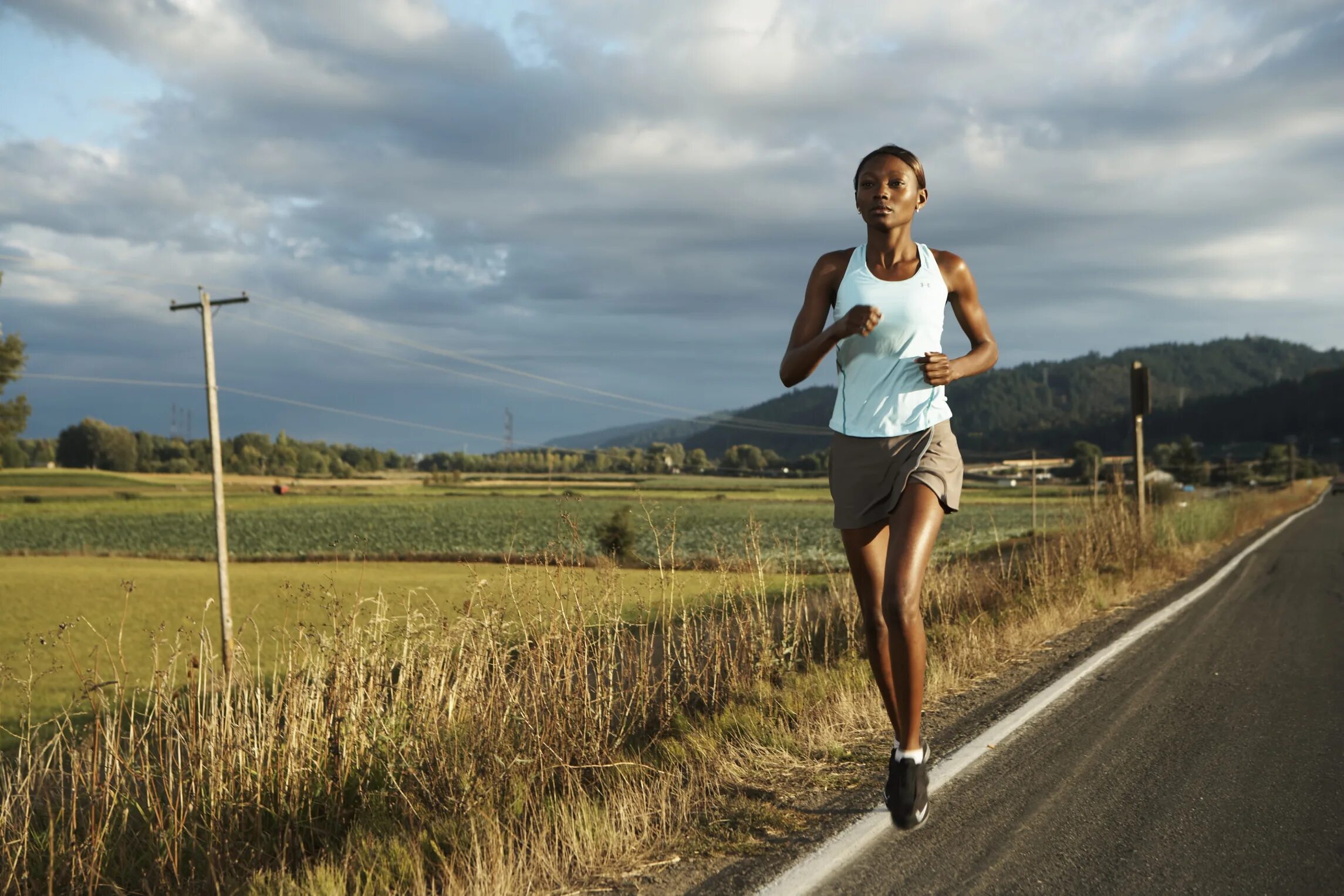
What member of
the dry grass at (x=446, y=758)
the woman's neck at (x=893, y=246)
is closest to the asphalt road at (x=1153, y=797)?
the dry grass at (x=446, y=758)

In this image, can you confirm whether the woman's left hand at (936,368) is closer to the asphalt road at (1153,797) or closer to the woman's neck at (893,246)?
the woman's neck at (893,246)

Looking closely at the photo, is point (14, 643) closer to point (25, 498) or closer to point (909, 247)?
point (909, 247)

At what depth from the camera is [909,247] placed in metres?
3.64

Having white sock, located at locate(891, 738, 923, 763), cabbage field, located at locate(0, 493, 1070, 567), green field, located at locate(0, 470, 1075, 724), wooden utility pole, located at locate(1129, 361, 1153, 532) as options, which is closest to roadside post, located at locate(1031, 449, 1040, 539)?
green field, located at locate(0, 470, 1075, 724)

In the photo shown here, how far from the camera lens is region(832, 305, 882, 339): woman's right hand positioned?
10.7 ft

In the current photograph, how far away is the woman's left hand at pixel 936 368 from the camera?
3.36 metres

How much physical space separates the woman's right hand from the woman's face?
1.36ft

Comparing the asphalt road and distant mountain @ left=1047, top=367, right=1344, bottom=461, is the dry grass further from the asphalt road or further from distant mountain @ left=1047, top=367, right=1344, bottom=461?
distant mountain @ left=1047, top=367, right=1344, bottom=461

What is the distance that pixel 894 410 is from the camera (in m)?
3.57

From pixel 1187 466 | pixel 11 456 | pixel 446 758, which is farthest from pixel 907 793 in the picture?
pixel 11 456

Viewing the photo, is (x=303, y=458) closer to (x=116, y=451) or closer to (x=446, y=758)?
(x=116, y=451)

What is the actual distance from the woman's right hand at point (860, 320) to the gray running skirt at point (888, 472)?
0.48 metres

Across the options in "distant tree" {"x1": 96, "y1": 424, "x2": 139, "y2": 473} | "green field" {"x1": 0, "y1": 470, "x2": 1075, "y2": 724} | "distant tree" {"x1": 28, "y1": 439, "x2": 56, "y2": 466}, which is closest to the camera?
"green field" {"x1": 0, "y1": 470, "x2": 1075, "y2": 724}

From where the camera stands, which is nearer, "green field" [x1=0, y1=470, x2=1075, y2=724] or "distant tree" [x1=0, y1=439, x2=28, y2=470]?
"green field" [x1=0, y1=470, x2=1075, y2=724]
